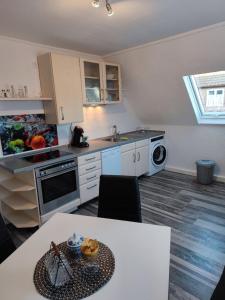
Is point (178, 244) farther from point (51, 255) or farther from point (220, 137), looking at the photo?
point (220, 137)

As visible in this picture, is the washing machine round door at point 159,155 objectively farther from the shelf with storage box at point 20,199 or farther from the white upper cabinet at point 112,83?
the shelf with storage box at point 20,199

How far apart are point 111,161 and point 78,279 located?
249cm

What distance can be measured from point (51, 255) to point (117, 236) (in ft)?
1.46

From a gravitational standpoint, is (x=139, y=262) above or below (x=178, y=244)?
above

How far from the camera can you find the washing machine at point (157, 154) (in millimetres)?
4363

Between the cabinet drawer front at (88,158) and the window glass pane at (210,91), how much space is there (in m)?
2.16

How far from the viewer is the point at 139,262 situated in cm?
114

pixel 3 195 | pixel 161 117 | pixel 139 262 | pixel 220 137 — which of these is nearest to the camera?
pixel 139 262

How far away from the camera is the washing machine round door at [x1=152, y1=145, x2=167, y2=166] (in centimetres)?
449

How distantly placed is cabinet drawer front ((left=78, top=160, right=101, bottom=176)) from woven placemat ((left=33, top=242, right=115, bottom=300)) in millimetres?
1841

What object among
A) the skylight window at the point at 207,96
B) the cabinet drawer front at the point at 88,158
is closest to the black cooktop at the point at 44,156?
the cabinet drawer front at the point at 88,158

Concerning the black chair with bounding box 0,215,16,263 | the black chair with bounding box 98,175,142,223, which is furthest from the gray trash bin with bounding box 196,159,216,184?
the black chair with bounding box 0,215,16,263

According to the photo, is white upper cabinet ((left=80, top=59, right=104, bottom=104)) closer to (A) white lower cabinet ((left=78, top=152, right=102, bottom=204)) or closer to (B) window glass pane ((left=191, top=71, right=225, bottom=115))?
(A) white lower cabinet ((left=78, top=152, right=102, bottom=204))

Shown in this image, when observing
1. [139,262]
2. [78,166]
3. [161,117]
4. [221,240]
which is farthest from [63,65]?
[221,240]
